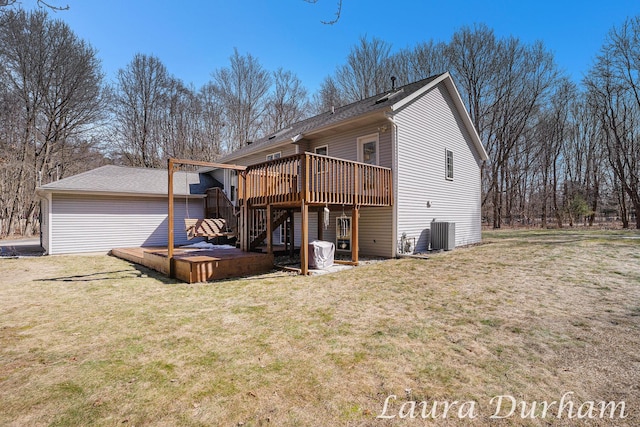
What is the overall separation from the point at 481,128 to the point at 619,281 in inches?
787

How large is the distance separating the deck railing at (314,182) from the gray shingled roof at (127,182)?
7.15 m

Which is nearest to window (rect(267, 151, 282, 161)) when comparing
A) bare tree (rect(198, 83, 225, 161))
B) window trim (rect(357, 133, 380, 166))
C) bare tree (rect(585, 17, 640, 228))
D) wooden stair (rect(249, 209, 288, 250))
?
window trim (rect(357, 133, 380, 166))

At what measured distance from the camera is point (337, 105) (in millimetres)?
23000

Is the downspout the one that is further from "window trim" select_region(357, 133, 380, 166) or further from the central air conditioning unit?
the central air conditioning unit

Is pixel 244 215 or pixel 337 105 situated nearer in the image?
pixel 244 215

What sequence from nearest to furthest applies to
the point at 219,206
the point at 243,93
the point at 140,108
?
the point at 219,206, the point at 140,108, the point at 243,93

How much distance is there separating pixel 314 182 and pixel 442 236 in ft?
20.4

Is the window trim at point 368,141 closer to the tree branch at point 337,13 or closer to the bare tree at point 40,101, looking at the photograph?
the tree branch at point 337,13

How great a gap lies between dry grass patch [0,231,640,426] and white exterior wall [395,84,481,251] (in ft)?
14.7

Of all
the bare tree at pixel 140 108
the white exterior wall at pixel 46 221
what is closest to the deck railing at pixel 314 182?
the white exterior wall at pixel 46 221

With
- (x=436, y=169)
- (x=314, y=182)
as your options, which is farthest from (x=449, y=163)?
(x=314, y=182)

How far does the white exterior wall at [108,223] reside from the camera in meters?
11.5

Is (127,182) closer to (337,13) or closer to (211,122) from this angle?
(337,13)

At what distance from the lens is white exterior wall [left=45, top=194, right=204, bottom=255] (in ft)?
37.8
